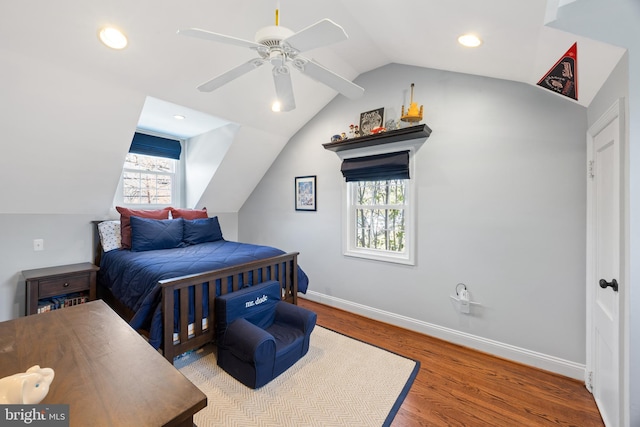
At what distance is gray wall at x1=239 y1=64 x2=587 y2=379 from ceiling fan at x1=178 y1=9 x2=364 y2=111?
4.39ft

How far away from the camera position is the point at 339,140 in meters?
3.25

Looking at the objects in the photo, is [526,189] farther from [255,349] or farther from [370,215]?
[255,349]

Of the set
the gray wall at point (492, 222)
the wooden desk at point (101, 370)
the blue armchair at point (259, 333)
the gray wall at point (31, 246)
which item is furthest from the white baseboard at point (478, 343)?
the gray wall at point (31, 246)

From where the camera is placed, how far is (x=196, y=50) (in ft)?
7.59

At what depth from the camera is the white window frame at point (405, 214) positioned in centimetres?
291

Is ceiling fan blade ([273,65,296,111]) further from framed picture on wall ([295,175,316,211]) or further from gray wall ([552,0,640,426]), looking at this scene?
framed picture on wall ([295,175,316,211])

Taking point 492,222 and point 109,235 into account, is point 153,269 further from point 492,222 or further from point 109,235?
point 492,222

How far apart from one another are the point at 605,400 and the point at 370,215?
7.55 ft

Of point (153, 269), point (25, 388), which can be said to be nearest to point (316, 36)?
point (25, 388)

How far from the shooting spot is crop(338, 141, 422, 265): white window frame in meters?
2.91

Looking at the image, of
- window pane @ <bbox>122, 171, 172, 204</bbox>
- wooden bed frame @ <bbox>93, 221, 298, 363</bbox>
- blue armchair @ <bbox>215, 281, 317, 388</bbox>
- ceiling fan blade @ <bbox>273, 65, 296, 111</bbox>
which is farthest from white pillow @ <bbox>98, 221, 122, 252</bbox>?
ceiling fan blade @ <bbox>273, 65, 296, 111</bbox>

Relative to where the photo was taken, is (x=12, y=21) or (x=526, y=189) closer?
(x=12, y=21)

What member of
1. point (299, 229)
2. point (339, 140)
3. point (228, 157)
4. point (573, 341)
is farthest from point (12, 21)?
point (573, 341)

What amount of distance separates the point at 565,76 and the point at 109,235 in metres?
4.31
